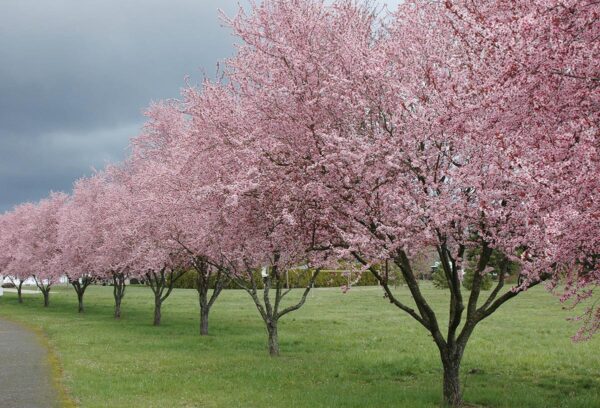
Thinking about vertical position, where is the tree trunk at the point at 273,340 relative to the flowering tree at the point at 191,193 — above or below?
below

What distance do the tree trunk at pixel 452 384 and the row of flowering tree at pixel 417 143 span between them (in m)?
0.04

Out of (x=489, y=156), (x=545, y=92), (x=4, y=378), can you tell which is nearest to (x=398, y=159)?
(x=489, y=156)

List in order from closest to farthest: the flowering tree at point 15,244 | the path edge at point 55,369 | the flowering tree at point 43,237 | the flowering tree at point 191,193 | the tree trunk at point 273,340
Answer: the path edge at point 55,369, the flowering tree at point 191,193, the tree trunk at point 273,340, the flowering tree at point 43,237, the flowering tree at point 15,244

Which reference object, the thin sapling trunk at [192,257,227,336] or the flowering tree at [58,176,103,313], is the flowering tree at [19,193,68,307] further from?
the thin sapling trunk at [192,257,227,336]

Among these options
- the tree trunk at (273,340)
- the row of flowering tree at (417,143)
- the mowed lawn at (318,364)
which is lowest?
the mowed lawn at (318,364)

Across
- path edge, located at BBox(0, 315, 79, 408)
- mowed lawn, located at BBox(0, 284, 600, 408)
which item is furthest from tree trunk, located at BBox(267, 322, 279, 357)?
path edge, located at BBox(0, 315, 79, 408)

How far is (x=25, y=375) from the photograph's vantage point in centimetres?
1697

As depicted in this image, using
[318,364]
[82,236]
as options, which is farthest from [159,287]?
[318,364]

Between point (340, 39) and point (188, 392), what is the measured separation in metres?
8.89

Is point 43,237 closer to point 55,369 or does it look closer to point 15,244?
point 15,244

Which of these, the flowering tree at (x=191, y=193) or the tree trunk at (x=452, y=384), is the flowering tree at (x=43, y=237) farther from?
the tree trunk at (x=452, y=384)

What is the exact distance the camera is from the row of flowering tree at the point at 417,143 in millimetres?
7359

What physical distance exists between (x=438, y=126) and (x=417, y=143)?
39.7 inches

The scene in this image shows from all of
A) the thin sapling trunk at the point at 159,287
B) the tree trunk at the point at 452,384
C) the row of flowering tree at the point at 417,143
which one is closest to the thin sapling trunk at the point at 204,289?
the thin sapling trunk at the point at 159,287
